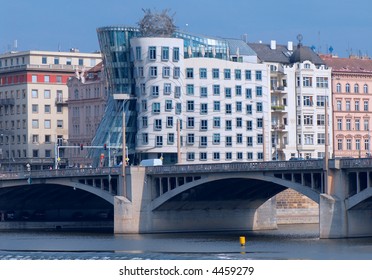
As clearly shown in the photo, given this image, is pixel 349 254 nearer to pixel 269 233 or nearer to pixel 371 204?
pixel 371 204

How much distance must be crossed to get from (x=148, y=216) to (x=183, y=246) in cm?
2454

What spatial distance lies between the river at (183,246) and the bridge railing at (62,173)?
21.1 ft

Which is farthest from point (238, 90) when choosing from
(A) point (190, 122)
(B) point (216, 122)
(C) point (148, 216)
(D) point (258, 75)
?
(C) point (148, 216)

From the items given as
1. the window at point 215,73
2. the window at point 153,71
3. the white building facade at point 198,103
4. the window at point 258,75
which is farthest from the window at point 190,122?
the window at point 258,75

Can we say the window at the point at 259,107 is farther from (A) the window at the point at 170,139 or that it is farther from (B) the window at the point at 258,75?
(A) the window at the point at 170,139

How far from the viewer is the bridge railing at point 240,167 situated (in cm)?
13625

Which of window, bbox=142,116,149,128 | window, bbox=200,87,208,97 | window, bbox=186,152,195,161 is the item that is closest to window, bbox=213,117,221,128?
window, bbox=200,87,208,97

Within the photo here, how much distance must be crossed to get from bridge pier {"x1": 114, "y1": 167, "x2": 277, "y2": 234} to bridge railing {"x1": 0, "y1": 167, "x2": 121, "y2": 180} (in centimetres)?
309

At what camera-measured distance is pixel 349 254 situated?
380 feet

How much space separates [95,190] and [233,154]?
3831cm

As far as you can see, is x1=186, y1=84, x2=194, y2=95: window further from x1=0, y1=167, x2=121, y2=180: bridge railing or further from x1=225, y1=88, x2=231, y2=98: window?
x1=0, y1=167, x2=121, y2=180: bridge railing

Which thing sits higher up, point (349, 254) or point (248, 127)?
point (248, 127)

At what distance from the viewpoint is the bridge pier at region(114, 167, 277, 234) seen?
15500cm
